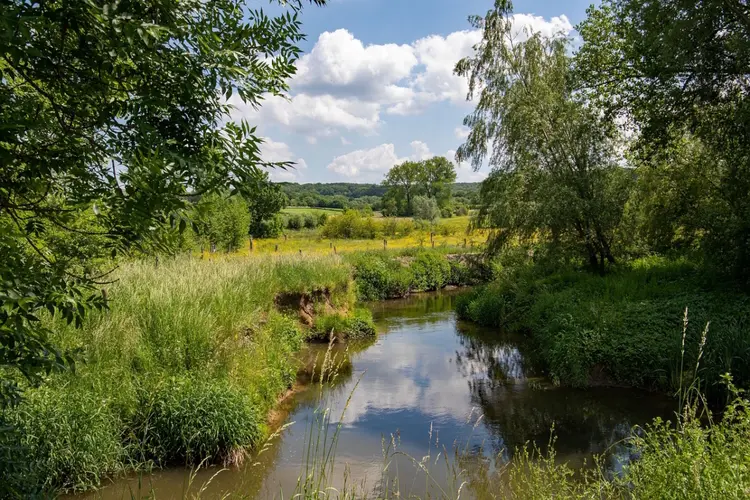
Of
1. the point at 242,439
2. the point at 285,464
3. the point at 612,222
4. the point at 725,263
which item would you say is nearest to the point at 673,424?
the point at 725,263

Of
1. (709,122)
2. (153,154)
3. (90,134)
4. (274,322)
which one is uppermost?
(709,122)

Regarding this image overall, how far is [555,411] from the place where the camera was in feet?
27.6

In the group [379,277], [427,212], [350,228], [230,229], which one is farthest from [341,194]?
[379,277]

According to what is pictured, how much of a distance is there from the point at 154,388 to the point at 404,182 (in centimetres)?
7792

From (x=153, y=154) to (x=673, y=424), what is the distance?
27.0ft

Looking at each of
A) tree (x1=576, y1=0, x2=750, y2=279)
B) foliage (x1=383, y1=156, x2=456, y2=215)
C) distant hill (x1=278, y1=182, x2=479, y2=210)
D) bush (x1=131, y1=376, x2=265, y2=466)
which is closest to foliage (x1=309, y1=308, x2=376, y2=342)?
bush (x1=131, y1=376, x2=265, y2=466)

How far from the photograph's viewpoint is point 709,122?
1173 centimetres

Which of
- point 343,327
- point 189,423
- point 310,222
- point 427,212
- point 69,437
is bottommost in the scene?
point 343,327

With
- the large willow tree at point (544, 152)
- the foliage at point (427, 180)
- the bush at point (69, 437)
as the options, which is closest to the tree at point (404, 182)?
the foliage at point (427, 180)

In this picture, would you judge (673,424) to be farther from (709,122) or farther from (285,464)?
(709,122)

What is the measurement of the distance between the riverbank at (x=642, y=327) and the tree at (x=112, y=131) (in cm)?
660

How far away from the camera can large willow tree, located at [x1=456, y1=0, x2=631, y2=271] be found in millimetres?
13859

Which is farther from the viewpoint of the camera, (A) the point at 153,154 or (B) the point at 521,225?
(B) the point at 521,225

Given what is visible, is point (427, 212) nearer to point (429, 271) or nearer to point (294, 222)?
point (294, 222)
